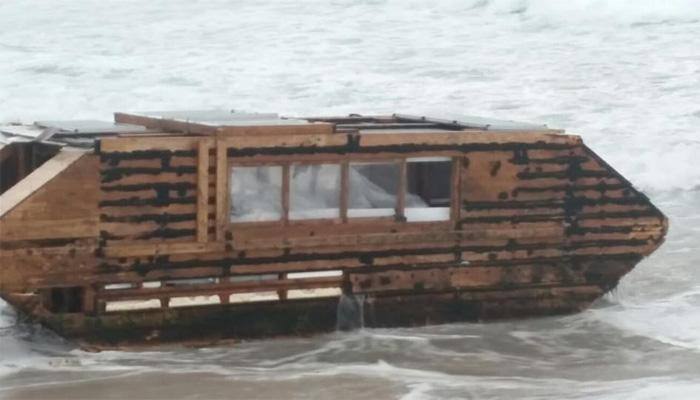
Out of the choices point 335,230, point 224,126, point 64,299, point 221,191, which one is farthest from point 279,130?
point 64,299

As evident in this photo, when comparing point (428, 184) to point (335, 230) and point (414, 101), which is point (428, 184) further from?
point (414, 101)

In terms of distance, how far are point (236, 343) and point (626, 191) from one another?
2.79m

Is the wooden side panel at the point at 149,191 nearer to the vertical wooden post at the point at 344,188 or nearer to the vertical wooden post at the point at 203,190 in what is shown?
the vertical wooden post at the point at 203,190

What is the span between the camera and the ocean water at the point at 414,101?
33.3 ft

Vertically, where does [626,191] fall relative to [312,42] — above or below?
below

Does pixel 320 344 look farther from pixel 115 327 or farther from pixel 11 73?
pixel 11 73

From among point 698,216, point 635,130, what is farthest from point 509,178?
point 635,130

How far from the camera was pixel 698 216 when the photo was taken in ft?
52.2

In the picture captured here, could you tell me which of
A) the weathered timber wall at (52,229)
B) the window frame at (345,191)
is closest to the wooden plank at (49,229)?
the weathered timber wall at (52,229)

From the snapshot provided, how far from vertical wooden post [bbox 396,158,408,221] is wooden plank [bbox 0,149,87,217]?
2.03 meters

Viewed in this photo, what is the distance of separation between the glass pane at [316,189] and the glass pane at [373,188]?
0.12 metres

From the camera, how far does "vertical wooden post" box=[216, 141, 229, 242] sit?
10.7 meters

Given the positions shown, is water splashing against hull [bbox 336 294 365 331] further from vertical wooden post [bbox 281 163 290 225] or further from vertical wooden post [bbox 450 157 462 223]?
vertical wooden post [bbox 450 157 462 223]

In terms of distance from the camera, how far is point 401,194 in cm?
1125
